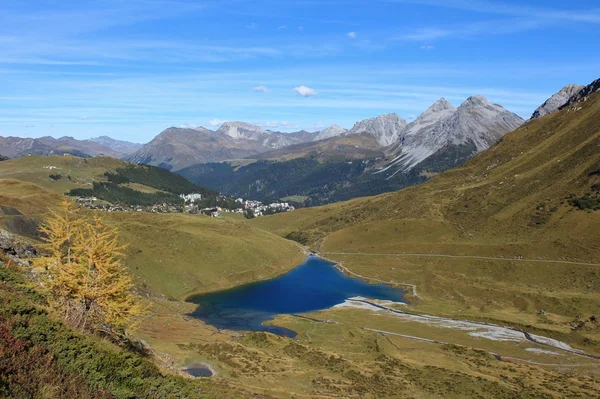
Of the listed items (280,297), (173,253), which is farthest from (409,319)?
(173,253)

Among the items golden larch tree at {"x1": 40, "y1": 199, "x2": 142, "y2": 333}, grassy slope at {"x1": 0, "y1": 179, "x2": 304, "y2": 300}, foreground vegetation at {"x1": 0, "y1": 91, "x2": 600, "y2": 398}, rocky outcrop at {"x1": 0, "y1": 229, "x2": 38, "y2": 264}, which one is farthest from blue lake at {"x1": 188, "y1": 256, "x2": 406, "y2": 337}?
golden larch tree at {"x1": 40, "y1": 199, "x2": 142, "y2": 333}

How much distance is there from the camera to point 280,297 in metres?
152

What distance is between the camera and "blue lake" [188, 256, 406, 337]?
12275cm

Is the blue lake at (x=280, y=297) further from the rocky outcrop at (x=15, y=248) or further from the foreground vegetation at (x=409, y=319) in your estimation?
the rocky outcrop at (x=15, y=248)

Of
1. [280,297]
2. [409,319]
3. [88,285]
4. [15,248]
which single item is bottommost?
[280,297]

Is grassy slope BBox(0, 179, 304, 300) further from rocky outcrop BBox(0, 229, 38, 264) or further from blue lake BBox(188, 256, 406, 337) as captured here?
rocky outcrop BBox(0, 229, 38, 264)

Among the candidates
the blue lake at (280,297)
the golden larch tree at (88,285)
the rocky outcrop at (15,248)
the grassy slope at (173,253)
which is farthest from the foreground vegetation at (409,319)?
the rocky outcrop at (15,248)

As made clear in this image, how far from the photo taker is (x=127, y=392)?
23.6 meters

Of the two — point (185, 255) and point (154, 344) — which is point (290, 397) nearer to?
point (154, 344)

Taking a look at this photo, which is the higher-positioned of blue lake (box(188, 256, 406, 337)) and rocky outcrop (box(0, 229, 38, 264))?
rocky outcrop (box(0, 229, 38, 264))

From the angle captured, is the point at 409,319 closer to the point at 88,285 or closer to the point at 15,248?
the point at 15,248

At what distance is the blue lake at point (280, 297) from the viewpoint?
122750mm

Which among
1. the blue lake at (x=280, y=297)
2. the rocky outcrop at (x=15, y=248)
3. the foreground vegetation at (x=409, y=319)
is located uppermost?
the rocky outcrop at (x=15, y=248)

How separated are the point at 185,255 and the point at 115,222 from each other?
33.0 metres
